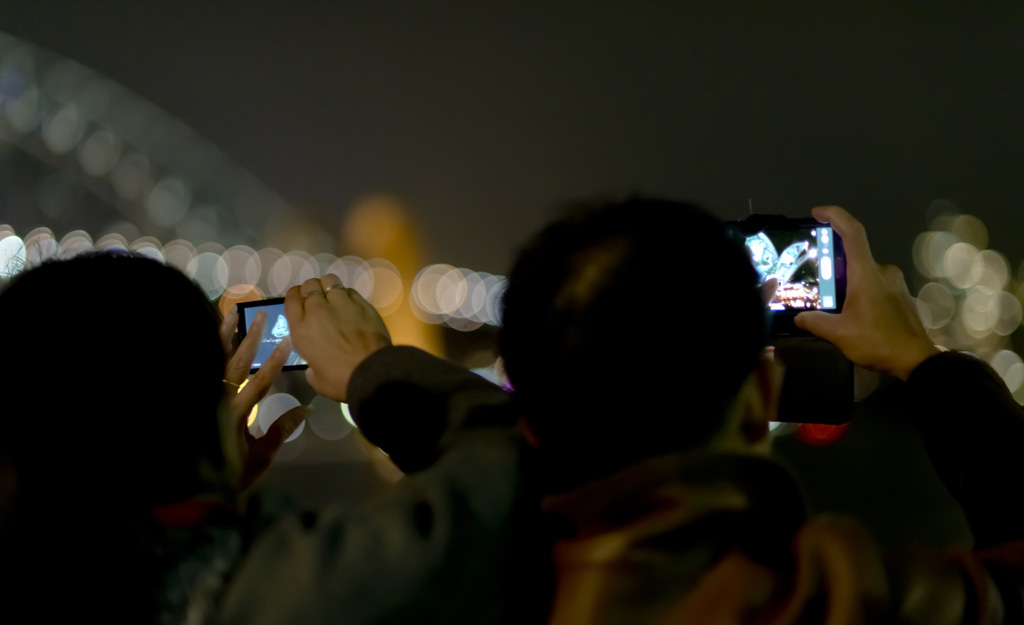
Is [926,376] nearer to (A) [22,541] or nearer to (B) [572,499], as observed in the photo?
(B) [572,499]

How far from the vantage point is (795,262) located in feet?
3.58

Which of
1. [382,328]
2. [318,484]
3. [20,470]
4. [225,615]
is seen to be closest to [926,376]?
[382,328]

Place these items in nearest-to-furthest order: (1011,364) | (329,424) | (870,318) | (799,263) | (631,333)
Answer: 1. (631,333)
2. (870,318)
3. (799,263)
4. (329,424)
5. (1011,364)

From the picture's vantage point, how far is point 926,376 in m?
0.84

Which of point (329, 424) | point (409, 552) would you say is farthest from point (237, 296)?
point (329, 424)

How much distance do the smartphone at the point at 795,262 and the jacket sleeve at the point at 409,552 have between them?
58 cm

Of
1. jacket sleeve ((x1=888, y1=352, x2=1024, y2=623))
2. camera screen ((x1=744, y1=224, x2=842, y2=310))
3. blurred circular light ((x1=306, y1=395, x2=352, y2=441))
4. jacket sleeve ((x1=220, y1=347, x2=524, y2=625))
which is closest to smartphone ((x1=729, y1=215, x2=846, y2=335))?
camera screen ((x1=744, y1=224, x2=842, y2=310))

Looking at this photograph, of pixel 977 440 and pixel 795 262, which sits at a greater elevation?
pixel 795 262

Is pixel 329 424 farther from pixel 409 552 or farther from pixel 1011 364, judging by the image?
pixel 1011 364

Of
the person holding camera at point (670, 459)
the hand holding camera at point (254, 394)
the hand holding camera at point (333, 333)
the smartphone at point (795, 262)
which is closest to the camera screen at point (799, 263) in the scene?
the smartphone at point (795, 262)

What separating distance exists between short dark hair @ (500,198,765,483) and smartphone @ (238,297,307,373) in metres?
0.66

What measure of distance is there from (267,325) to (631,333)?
78 centimetres

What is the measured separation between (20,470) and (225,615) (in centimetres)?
22

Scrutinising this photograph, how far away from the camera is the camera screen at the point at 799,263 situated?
42.1 inches
